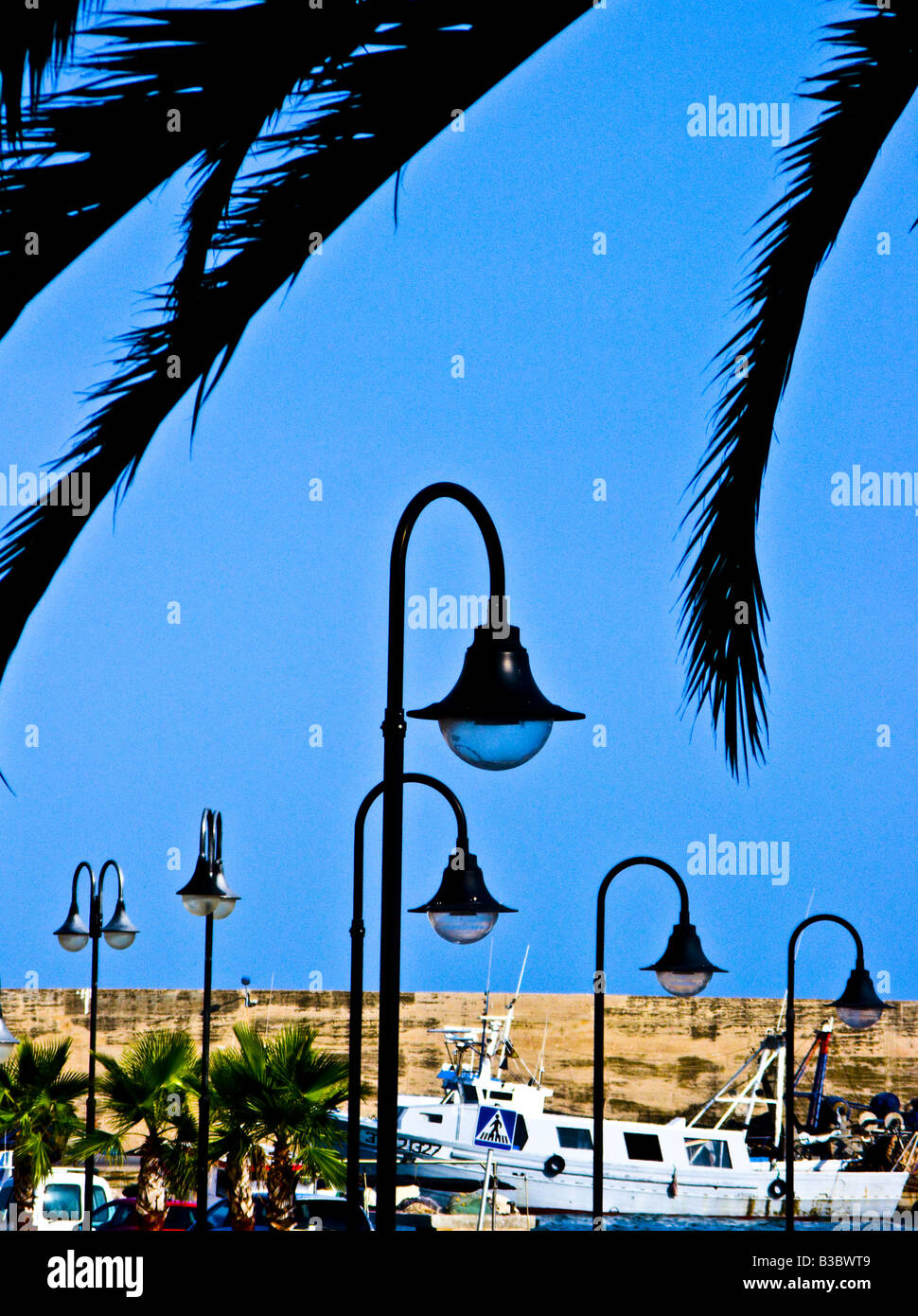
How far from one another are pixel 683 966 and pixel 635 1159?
92.7 feet

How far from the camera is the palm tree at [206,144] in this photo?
322cm

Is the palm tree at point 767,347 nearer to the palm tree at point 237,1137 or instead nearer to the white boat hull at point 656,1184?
the palm tree at point 237,1137

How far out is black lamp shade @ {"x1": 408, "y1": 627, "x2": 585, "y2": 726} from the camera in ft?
15.8

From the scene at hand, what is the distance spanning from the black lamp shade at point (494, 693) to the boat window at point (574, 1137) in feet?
117

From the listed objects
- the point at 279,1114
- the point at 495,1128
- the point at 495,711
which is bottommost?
the point at 495,1128

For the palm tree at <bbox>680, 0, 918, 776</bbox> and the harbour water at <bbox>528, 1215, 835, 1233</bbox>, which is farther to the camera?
the harbour water at <bbox>528, 1215, 835, 1233</bbox>

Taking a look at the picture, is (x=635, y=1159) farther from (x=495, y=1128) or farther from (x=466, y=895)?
(x=466, y=895)

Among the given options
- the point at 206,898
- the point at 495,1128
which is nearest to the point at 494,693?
the point at 206,898

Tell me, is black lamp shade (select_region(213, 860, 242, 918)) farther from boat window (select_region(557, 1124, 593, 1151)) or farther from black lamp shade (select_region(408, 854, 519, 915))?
boat window (select_region(557, 1124, 593, 1151))

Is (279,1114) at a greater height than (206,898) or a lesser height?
lesser

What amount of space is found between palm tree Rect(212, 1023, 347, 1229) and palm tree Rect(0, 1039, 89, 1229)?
12.0 ft

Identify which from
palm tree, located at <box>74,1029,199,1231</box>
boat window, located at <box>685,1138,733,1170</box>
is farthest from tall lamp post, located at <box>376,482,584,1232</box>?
boat window, located at <box>685,1138,733,1170</box>

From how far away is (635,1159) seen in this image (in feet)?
123
